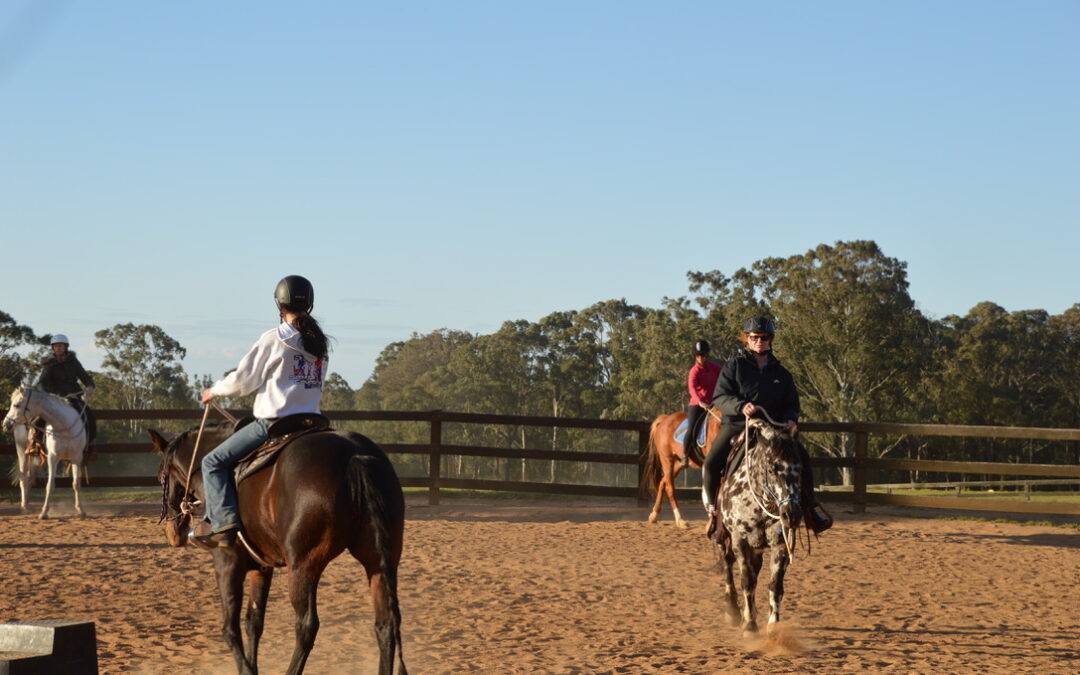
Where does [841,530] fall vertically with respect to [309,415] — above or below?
below

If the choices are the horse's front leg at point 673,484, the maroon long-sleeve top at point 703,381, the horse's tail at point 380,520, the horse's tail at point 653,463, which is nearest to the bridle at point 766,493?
the horse's tail at point 380,520

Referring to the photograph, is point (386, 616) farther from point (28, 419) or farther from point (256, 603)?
point (28, 419)

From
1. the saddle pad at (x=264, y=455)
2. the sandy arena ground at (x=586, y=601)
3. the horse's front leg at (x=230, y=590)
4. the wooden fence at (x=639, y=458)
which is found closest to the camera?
the saddle pad at (x=264, y=455)

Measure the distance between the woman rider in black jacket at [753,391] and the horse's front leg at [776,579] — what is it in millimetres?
404

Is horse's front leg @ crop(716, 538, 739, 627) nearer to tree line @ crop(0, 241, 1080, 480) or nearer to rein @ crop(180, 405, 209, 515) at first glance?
rein @ crop(180, 405, 209, 515)

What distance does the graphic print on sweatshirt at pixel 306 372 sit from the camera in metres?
6.09

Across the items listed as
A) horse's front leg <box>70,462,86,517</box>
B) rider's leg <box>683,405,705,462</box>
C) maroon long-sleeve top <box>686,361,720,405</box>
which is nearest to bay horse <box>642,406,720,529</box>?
rider's leg <box>683,405,705,462</box>

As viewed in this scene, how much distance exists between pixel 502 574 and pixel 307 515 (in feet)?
17.4

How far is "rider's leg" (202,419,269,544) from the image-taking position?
608 cm

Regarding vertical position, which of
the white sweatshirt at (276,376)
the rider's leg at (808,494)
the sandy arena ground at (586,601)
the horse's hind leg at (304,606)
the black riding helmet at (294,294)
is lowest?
the sandy arena ground at (586,601)

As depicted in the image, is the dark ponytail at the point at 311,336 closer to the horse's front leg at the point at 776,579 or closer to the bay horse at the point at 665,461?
the horse's front leg at the point at 776,579

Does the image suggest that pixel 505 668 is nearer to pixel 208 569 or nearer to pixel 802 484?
pixel 802 484

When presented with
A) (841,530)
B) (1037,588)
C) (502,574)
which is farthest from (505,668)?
(841,530)

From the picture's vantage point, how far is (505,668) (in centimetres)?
693
